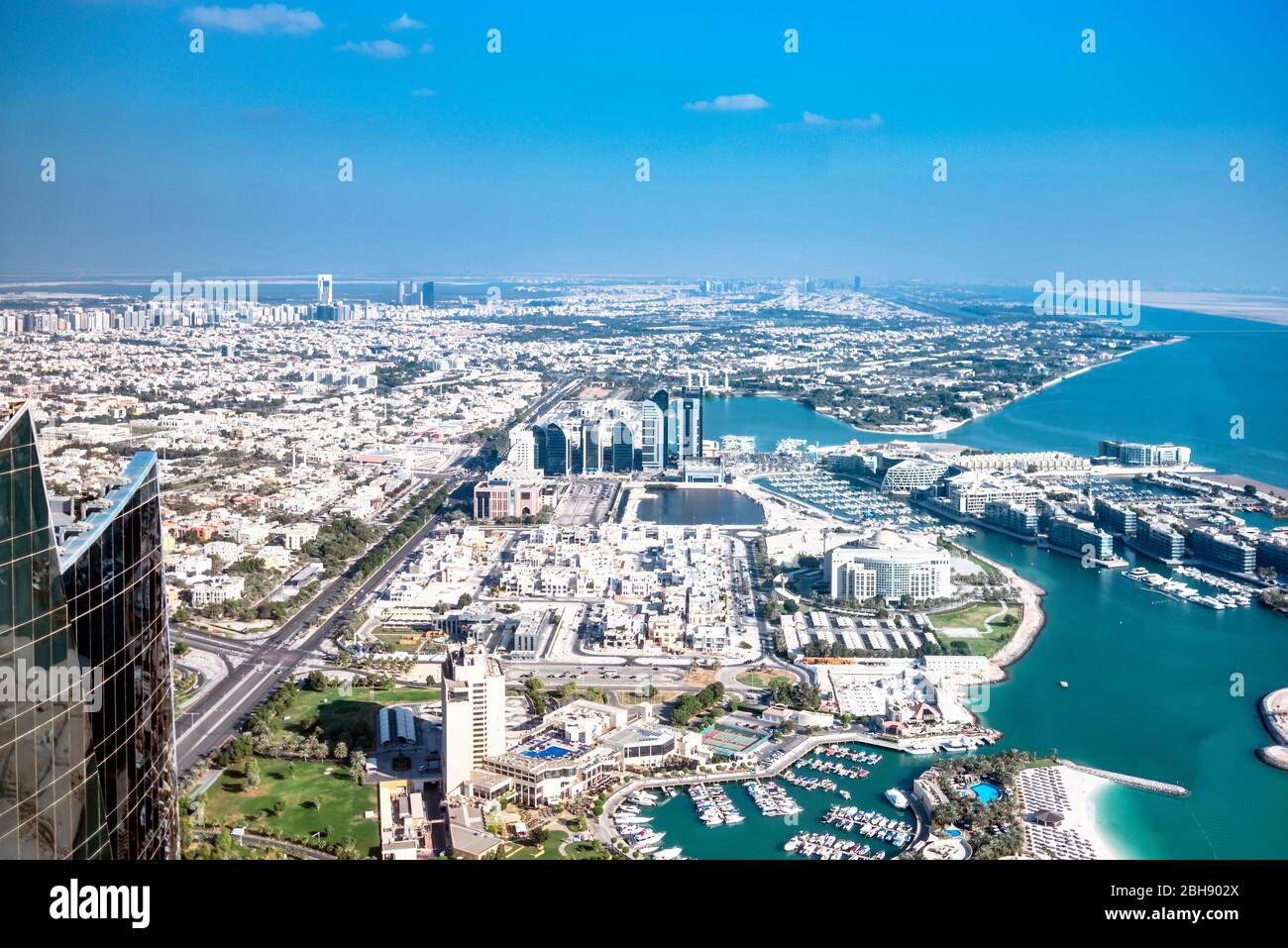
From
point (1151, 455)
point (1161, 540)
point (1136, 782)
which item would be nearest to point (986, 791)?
point (1136, 782)

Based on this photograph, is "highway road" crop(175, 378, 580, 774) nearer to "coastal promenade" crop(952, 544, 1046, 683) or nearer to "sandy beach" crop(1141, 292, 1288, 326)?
"coastal promenade" crop(952, 544, 1046, 683)

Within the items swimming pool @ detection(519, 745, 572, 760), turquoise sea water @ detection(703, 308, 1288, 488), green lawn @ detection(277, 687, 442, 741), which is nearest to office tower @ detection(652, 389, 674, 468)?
turquoise sea water @ detection(703, 308, 1288, 488)

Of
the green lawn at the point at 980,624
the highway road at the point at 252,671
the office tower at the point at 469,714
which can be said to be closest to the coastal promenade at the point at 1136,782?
the green lawn at the point at 980,624

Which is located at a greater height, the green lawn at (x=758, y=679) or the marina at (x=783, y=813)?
the green lawn at (x=758, y=679)

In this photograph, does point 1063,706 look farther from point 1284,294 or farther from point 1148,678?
point 1284,294

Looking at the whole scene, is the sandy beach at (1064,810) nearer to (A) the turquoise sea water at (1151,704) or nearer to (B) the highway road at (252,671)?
(A) the turquoise sea water at (1151,704)
